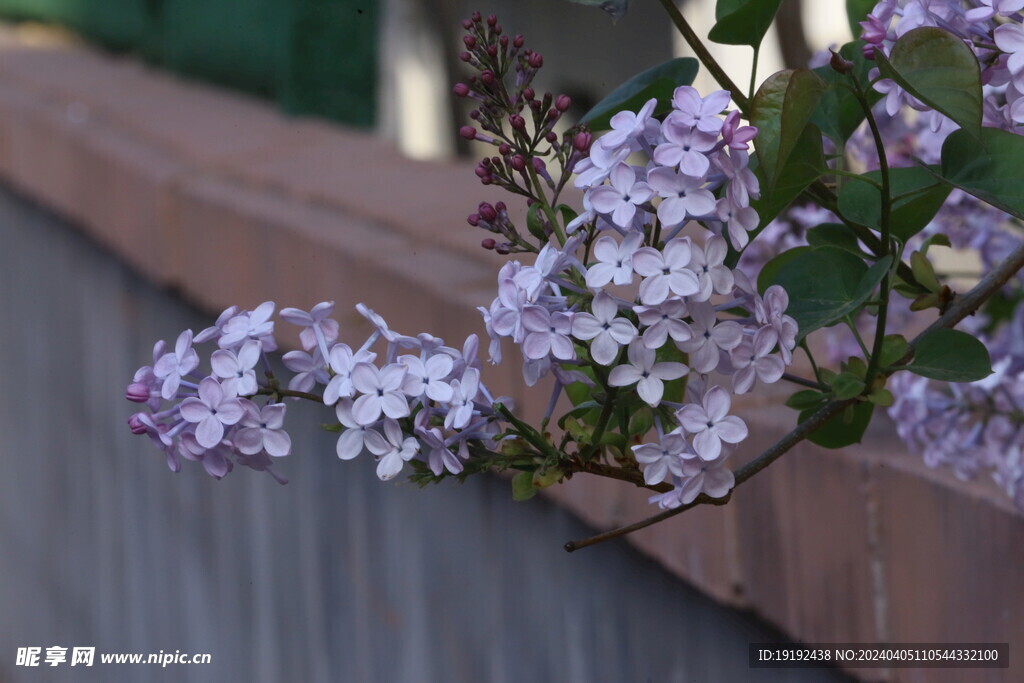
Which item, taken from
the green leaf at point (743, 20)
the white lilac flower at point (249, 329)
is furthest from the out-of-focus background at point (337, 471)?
the white lilac flower at point (249, 329)

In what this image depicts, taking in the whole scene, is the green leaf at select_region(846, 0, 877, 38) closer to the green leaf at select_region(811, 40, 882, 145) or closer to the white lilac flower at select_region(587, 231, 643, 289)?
the green leaf at select_region(811, 40, 882, 145)

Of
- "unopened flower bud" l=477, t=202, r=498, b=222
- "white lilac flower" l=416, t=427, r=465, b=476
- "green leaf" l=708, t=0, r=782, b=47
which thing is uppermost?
"green leaf" l=708, t=0, r=782, b=47

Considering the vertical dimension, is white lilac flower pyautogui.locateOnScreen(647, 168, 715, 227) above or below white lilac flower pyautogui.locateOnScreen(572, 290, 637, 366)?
above

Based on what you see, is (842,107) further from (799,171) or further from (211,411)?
(211,411)

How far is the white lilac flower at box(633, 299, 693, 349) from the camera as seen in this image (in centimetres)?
39

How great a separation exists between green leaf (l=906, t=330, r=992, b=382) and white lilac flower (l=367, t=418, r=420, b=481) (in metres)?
0.19

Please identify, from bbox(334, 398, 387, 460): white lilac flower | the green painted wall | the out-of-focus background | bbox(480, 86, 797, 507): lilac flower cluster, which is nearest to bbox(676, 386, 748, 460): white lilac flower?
bbox(480, 86, 797, 507): lilac flower cluster

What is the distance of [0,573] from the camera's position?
2.89 metres

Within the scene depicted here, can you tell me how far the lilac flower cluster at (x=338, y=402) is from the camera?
0.43m

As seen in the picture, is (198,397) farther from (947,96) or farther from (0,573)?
(0,573)

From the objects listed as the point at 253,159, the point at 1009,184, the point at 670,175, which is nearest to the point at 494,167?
the point at 670,175

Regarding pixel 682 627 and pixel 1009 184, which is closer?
pixel 1009 184

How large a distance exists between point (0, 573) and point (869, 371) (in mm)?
2790

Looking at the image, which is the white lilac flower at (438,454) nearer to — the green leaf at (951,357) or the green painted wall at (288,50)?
the green leaf at (951,357)
